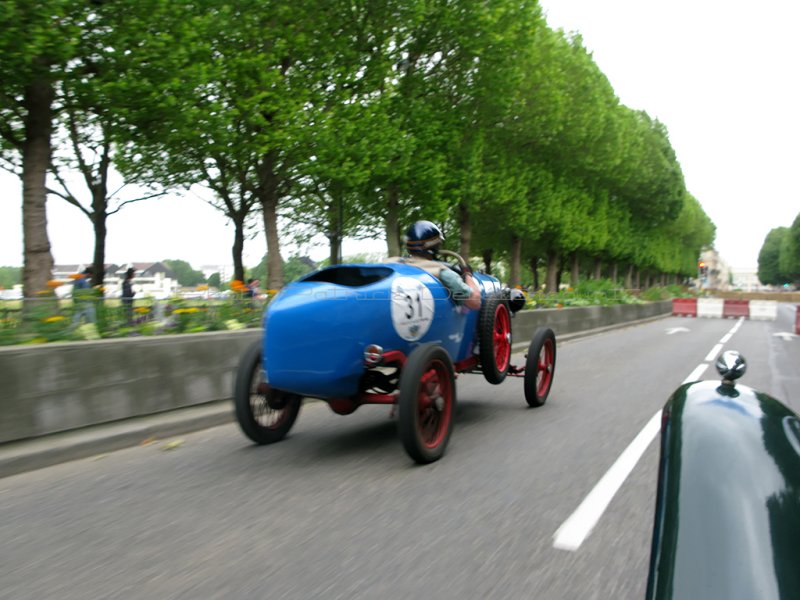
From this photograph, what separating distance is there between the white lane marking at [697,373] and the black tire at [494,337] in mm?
4458

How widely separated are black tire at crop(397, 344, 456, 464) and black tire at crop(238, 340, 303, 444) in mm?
1223

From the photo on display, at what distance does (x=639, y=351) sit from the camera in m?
15.7

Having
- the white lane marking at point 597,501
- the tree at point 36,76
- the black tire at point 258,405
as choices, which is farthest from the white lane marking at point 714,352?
the tree at point 36,76

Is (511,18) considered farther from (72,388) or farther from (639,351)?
(72,388)

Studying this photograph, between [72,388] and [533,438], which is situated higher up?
[72,388]

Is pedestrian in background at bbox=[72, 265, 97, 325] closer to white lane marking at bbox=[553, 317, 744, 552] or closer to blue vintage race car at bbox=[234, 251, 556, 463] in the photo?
blue vintage race car at bbox=[234, 251, 556, 463]

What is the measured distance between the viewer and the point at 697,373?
1128 centimetres

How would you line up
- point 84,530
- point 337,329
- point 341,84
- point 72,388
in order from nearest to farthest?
point 84,530, point 337,329, point 72,388, point 341,84

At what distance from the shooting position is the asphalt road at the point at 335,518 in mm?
3109

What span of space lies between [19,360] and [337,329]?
255cm

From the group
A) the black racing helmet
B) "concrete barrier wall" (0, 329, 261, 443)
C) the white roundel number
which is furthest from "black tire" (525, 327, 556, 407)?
"concrete barrier wall" (0, 329, 261, 443)

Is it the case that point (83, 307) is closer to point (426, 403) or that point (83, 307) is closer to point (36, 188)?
point (426, 403)

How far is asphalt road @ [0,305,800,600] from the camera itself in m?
3.11

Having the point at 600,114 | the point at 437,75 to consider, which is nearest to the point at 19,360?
the point at 437,75
